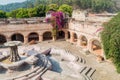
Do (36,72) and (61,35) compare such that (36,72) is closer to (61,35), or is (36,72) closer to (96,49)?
(96,49)

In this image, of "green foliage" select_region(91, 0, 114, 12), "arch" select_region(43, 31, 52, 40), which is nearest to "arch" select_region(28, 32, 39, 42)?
"arch" select_region(43, 31, 52, 40)

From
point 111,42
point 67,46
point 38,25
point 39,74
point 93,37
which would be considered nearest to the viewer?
point 111,42

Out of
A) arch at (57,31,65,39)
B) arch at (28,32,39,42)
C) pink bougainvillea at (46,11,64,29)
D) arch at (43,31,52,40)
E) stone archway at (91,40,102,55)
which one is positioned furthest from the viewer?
arch at (43,31,52,40)

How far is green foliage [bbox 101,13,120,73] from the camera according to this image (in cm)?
1773

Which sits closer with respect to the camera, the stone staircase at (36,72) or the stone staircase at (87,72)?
the stone staircase at (36,72)

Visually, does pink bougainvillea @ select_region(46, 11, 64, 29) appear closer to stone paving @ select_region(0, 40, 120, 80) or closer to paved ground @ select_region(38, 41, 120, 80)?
paved ground @ select_region(38, 41, 120, 80)

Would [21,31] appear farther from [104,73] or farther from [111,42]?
[111,42]

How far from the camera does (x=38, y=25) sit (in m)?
36.9

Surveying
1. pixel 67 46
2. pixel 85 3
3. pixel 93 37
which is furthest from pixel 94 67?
pixel 85 3

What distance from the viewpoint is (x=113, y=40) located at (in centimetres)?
1770

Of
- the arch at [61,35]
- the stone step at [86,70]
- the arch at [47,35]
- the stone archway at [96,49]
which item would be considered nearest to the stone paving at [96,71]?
the stone step at [86,70]

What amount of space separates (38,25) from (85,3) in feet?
243

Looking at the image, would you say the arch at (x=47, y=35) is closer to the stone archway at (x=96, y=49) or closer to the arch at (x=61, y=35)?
the arch at (x=61, y=35)

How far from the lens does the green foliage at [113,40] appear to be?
58.2 feet
